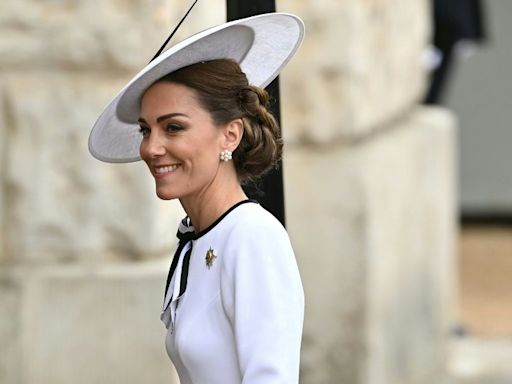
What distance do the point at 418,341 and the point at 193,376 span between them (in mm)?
3634

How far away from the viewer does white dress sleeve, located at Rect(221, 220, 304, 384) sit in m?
2.52

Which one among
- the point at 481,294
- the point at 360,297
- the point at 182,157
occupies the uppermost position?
the point at 182,157

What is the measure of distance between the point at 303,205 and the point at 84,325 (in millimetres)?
1372

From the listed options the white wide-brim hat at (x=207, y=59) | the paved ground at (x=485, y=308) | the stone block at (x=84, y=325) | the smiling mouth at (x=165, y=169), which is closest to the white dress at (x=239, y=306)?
the smiling mouth at (x=165, y=169)

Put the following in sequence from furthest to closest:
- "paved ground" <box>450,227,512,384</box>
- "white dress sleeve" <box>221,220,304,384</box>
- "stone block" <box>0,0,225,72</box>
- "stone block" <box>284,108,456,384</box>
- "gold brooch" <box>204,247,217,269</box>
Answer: "paved ground" <box>450,227,512,384</box>, "stone block" <box>284,108,456,384</box>, "stone block" <box>0,0,225,72</box>, "gold brooch" <box>204,247,217,269</box>, "white dress sleeve" <box>221,220,304,384</box>

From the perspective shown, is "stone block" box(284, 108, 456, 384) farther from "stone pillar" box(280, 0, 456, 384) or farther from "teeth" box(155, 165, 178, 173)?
"teeth" box(155, 165, 178, 173)

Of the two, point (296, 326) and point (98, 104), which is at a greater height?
point (98, 104)

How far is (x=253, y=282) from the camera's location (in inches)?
100

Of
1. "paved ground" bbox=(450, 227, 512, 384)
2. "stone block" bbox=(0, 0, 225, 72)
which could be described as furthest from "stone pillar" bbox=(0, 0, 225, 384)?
"paved ground" bbox=(450, 227, 512, 384)

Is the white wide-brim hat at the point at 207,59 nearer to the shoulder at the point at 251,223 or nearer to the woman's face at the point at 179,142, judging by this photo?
the woman's face at the point at 179,142

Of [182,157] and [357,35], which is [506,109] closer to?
[357,35]

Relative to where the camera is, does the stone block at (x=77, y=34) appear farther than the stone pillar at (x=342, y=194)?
No

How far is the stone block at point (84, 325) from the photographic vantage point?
418cm

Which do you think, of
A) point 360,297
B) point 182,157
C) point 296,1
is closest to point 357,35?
point 296,1
